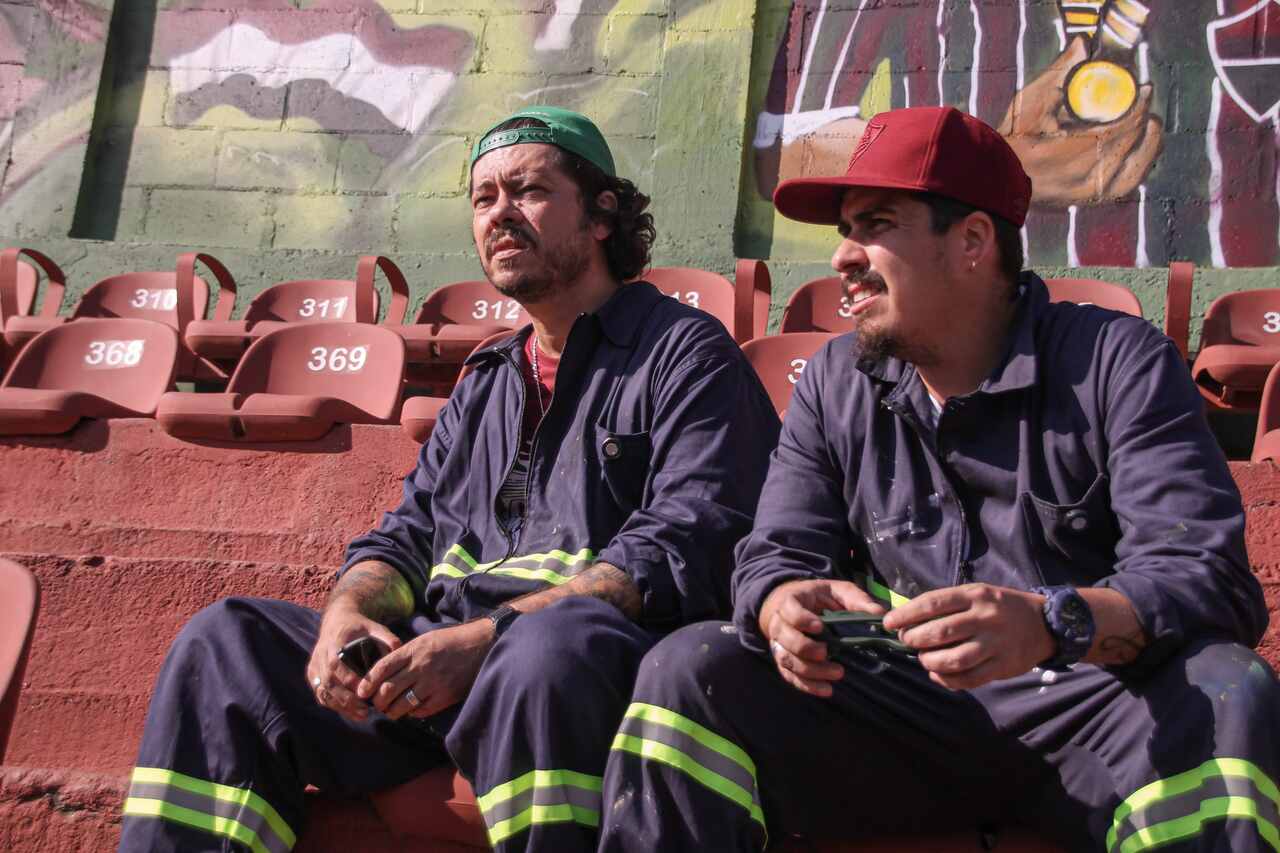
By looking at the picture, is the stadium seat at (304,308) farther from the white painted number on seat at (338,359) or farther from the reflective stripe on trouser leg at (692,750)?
the reflective stripe on trouser leg at (692,750)

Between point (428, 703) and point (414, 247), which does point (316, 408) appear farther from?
point (414, 247)

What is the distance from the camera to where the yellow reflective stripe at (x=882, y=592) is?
6.40 ft

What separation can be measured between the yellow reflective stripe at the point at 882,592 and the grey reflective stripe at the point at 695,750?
1.32 ft

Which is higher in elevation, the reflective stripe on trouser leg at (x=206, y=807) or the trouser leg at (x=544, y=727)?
the trouser leg at (x=544, y=727)

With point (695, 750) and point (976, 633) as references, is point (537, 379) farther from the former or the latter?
point (976, 633)

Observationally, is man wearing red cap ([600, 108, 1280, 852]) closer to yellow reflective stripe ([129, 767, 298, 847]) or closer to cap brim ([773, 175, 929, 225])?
cap brim ([773, 175, 929, 225])

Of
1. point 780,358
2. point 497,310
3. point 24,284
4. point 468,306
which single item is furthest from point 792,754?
point 24,284

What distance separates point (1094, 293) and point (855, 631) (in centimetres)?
338

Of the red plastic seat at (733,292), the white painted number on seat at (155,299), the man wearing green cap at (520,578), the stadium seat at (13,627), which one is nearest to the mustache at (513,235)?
the man wearing green cap at (520,578)

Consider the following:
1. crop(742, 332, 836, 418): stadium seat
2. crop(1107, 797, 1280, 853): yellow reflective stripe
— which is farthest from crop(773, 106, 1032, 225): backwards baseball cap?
crop(742, 332, 836, 418): stadium seat

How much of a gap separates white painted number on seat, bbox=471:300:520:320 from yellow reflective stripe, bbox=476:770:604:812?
375 centimetres

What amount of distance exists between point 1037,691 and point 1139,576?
221mm

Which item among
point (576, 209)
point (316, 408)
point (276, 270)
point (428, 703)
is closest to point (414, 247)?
point (276, 270)

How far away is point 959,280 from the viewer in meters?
2.00
